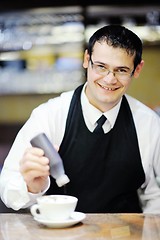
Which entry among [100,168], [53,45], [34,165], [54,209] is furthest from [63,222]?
[53,45]

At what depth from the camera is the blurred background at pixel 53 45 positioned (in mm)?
5172

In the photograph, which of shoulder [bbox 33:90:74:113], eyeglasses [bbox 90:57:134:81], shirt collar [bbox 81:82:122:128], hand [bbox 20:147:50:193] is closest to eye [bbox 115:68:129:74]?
eyeglasses [bbox 90:57:134:81]

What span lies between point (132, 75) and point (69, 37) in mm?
3491

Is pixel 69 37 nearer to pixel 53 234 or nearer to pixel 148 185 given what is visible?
pixel 148 185

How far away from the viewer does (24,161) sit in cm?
159

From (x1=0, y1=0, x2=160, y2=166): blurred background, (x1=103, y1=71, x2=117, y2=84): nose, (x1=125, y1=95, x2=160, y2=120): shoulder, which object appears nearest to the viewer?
(x1=103, y1=71, x2=117, y2=84): nose

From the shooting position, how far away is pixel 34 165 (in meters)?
1.56

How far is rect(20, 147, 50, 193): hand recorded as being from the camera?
60.9 inches

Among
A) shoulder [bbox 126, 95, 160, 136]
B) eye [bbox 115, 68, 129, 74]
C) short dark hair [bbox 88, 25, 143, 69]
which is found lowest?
shoulder [bbox 126, 95, 160, 136]

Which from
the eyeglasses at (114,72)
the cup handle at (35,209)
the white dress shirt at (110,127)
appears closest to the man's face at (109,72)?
the eyeglasses at (114,72)

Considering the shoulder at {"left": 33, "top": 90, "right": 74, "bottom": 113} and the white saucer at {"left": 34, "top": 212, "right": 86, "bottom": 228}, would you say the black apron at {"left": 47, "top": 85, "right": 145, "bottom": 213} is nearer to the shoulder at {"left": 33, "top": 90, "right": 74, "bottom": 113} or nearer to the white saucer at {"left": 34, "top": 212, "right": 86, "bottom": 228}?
the shoulder at {"left": 33, "top": 90, "right": 74, "bottom": 113}

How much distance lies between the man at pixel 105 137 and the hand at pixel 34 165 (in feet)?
0.87

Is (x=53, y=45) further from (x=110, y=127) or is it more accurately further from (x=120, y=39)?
(x=120, y=39)

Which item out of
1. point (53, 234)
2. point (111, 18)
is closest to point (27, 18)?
point (111, 18)
